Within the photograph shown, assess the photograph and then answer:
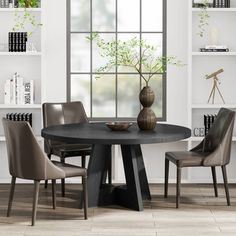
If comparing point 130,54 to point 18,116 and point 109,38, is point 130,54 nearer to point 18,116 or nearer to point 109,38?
point 109,38

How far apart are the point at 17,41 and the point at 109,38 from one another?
3.46 feet

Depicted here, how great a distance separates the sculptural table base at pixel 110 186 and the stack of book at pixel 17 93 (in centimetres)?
146

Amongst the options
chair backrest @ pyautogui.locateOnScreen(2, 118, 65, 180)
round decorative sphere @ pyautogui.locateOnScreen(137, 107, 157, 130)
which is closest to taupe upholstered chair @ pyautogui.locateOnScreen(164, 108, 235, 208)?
round decorative sphere @ pyautogui.locateOnScreen(137, 107, 157, 130)

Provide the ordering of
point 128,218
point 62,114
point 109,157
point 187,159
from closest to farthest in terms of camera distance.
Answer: point 128,218 < point 187,159 < point 109,157 < point 62,114

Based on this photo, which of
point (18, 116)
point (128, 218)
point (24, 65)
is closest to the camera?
point (128, 218)

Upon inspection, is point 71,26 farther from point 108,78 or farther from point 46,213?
point 46,213

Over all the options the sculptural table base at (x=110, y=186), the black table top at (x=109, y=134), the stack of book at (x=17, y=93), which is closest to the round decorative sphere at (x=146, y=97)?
the black table top at (x=109, y=134)

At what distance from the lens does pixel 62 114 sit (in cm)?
753

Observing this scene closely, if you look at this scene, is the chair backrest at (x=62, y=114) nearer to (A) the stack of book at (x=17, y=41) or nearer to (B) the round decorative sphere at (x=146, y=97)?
(A) the stack of book at (x=17, y=41)

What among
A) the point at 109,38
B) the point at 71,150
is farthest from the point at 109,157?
the point at 109,38

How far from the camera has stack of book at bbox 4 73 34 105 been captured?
7.76 meters

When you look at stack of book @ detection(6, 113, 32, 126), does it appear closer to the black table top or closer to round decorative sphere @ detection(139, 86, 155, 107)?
the black table top

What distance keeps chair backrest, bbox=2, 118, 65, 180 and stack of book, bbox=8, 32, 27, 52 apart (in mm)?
1830

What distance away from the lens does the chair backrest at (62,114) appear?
7.41m
